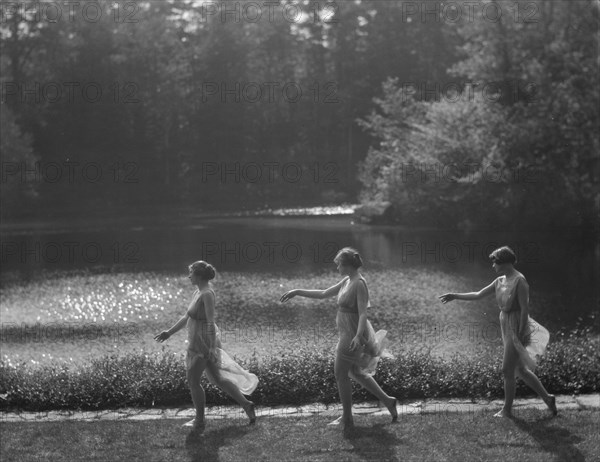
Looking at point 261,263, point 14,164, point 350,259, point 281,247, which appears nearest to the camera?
point 350,259

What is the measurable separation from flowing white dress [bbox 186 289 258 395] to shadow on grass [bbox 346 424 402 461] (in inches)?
59.5

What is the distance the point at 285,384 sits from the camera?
12.4 m

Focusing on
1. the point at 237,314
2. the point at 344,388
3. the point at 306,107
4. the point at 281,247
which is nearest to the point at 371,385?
the point at 344,388

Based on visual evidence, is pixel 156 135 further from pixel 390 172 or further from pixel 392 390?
pixel 392 390

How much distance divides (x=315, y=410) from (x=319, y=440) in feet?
5.69

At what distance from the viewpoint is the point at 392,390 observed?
12430 mm

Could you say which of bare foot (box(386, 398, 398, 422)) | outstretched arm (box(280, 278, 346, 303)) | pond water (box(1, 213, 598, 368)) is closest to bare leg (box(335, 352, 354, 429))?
bare foot (box(386, 398, 398, 422))

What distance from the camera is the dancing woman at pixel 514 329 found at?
34.7 ft

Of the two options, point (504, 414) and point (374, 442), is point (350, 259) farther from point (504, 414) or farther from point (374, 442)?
point (504, 414)

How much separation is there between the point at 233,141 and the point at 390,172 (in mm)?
26491

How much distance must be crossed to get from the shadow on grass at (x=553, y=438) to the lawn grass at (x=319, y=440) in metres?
0.01

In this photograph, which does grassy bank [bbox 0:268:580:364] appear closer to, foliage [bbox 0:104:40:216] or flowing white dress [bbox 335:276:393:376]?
flowing white dress [bbox 335:276:393:376]

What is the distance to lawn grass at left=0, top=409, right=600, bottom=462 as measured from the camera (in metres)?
9.52

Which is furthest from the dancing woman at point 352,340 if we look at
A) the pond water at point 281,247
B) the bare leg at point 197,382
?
the pond water at point 281,247
